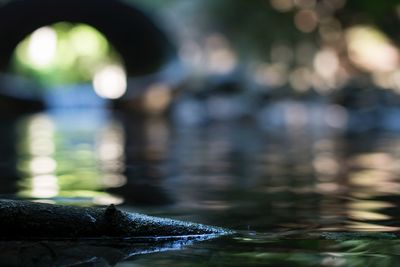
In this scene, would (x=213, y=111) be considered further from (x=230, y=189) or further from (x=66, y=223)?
(x=66, y=223)

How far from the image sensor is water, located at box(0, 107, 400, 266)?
1699mm

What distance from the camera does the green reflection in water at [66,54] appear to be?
17.1m

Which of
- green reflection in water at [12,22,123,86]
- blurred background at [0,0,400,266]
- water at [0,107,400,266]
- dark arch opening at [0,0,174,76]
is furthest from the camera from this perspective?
green reflection in water at [12,22,123,86]

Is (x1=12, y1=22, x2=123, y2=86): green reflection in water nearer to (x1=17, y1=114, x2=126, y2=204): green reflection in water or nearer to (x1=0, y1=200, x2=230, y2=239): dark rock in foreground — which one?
(x1=17, y1=114, x2=126, y2=204): green reflection in water

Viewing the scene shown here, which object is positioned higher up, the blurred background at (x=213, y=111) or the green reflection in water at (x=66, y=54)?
the green reflection in water at (x=66, y=54)

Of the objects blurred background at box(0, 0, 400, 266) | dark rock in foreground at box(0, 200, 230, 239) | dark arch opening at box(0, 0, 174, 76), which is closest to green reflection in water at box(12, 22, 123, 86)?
blurred background at box(0, 0, 400, 266)

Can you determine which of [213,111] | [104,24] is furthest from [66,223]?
[104,24]

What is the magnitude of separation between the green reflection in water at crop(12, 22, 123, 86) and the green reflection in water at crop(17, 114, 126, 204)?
30.8ft

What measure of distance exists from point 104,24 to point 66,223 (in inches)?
459

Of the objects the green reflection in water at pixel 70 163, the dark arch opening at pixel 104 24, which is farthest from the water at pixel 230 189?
the dark arch opening at pixel 104 24

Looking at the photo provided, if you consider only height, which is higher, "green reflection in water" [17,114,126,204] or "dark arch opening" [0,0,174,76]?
"dark arch opening" [0,0,174,76]

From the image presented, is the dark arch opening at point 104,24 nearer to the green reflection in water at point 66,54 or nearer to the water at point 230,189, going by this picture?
the green reflection in water at point 66,54

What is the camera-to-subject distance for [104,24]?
43.4ft

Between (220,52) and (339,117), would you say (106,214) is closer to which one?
(339,117)
